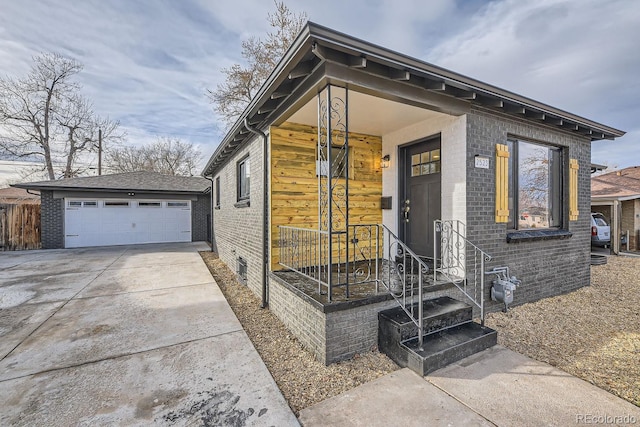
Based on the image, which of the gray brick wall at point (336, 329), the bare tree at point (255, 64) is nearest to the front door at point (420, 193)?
the gray brick wall at point (336, 329)

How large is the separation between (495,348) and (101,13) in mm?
8704

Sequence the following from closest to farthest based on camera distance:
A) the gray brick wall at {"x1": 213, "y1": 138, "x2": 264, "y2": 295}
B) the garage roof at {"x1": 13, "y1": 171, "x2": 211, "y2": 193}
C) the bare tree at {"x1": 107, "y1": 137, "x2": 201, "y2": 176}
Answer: the gray brick wall at {"x1": 213, "y1": 138, "x2": 264, "y2": 295}, the garage roof at {"x1": 13, "y1": 171, "x2": 211, "y2": 193}, the bare tree at {"x1": 107, "y1": 137, "x2": 201, "y2": 176}

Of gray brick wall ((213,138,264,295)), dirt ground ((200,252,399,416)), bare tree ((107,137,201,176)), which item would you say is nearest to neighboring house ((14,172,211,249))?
gray brick wall ((213,138,264,295))

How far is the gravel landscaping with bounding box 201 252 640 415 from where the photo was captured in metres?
2.44

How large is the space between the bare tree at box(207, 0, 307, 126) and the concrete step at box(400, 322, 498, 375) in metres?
10.6

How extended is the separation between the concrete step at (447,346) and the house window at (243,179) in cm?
437

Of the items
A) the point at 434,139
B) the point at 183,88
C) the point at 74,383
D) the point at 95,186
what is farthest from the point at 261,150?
the point at 95,186

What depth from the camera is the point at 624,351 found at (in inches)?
117

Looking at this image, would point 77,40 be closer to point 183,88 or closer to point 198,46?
point 198,46

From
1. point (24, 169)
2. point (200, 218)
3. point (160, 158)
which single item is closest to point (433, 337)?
point (200, 218)

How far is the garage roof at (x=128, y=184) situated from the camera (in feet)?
35.8

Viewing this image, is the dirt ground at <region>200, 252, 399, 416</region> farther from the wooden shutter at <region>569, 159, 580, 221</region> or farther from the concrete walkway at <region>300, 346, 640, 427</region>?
the wooden shutter at <region>569, 159, 580, 221</region>

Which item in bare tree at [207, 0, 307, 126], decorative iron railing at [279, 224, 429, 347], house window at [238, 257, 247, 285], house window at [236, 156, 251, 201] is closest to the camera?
decorative iron railing at [279, 224, 429, 347]

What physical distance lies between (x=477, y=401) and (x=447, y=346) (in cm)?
57
